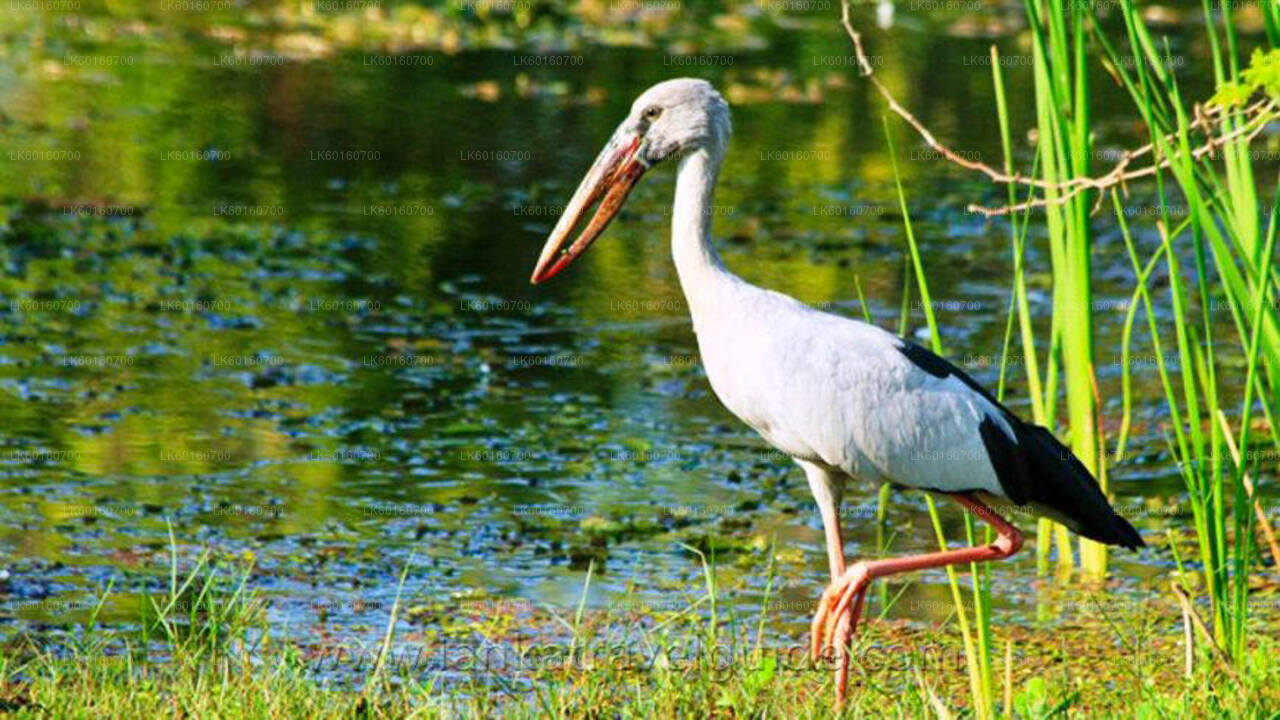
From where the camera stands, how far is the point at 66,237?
10133mm

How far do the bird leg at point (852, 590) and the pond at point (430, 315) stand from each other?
0.26 meters

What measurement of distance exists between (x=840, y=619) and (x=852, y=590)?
0.10m

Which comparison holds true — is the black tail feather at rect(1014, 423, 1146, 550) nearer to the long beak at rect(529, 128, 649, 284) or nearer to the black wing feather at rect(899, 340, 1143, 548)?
the black wing feather at rect(899, 340, 1143, 548)

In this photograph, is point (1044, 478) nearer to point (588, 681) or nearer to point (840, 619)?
point (840, 619)

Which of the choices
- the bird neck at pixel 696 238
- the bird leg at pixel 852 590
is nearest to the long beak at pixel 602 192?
the bird neck at pixel 696 238

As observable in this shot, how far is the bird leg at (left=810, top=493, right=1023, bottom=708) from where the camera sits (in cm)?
483

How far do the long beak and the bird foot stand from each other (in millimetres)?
1066

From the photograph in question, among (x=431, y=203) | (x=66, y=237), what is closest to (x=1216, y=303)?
(x=431, y=203)

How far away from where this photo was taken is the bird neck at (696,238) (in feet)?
16.6

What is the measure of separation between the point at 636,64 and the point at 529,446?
8.47 metres

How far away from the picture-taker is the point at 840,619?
4883 millimetres

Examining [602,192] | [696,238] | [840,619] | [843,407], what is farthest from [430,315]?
[840,619]

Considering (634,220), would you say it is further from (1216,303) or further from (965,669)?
(965,669)

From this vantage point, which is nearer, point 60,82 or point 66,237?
point 66,237
